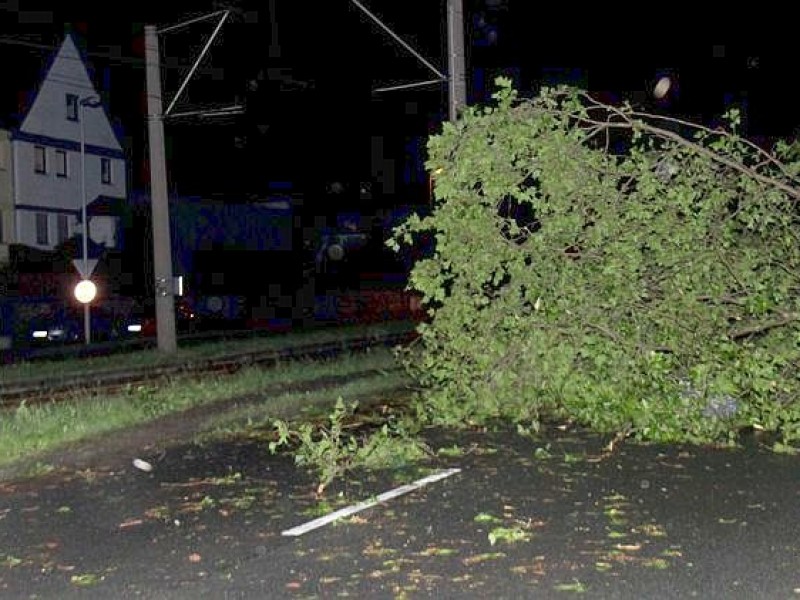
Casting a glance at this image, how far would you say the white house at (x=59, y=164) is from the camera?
154 feet

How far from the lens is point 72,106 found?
164ft

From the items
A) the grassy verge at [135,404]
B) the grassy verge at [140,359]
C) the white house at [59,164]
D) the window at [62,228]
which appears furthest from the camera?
the window at [62,228]

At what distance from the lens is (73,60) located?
51031 millimetres

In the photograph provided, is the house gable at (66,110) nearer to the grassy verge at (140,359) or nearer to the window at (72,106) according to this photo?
the window at (72,106)

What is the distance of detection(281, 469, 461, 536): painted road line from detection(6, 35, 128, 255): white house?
38918mm

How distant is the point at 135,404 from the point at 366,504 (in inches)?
246

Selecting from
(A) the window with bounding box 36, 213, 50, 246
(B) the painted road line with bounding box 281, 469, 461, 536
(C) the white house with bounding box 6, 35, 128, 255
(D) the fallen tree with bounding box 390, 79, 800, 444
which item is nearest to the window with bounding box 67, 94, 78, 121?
(C) the white house with bounding box 6, 35, 128, 255

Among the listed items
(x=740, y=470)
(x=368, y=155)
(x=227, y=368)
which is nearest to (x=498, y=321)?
(x=740, y=470)

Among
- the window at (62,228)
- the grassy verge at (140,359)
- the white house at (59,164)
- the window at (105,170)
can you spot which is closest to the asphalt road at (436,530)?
the grassy verge at (140,359)

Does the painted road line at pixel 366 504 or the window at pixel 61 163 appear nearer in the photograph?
the painted road line at pixel 366 504

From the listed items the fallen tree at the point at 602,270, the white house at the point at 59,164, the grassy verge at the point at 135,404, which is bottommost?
the grassy verge at the point at 135,404

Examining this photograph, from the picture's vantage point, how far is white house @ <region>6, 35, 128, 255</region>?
4694 cm

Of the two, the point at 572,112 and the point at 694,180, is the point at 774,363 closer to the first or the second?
the point at 694,180

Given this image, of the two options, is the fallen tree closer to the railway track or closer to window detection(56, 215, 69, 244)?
the railway track
